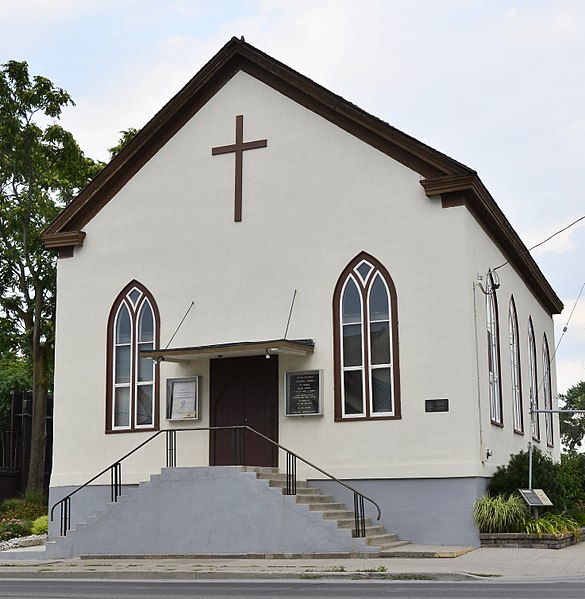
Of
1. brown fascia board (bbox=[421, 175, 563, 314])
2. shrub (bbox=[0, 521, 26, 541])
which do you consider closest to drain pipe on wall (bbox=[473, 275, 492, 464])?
brown fascia board (bbox=[421, 175, 563, 314])

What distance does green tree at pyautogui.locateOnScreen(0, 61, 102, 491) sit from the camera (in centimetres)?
2908

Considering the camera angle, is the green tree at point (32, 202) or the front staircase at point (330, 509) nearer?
the front staircase at point (330, 509)

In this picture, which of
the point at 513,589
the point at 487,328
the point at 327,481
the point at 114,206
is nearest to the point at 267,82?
the point at 114,206

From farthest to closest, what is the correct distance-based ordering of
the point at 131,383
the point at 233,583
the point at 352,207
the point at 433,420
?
the point at 131,383, the point at 352,207, the point at 433,420, the point at 233,583

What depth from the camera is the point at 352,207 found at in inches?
832

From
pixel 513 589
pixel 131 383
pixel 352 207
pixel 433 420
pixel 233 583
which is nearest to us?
pixel 513 589

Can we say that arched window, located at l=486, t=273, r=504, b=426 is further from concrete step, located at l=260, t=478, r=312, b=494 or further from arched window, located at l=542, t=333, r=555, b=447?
arched window, located at l=542, t=333, r=555, b=447

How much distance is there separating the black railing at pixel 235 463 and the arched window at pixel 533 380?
353 inches

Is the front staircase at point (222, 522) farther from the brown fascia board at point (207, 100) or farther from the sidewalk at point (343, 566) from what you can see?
the brown fascia board at point (207, 100)

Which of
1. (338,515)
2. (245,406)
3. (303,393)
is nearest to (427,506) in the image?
(338,515)

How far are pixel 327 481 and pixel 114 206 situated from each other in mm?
8131

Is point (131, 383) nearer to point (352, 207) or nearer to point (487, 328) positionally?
point (352, 207)

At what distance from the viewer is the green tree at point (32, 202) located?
1145 inches

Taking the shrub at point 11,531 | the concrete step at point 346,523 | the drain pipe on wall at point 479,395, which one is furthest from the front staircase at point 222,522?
the shrub at point 11,531
